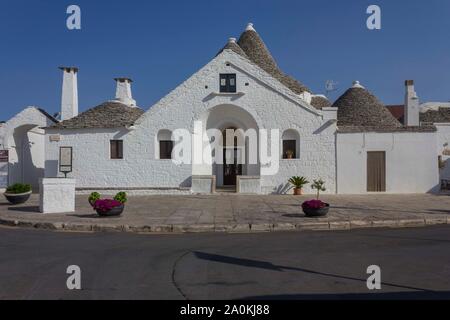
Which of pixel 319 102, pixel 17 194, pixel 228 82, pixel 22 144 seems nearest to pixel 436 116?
pixel 319 102

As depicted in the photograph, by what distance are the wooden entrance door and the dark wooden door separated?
21.7 ft

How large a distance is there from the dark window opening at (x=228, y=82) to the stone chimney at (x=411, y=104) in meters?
13.1

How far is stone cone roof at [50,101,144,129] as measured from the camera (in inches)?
916

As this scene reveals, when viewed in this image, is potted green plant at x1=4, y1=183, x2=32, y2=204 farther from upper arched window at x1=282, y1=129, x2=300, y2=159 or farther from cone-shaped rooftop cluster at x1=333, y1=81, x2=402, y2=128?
cone-shaped rooftop cluster at x1=333, y1=81, x2=402, y2=128

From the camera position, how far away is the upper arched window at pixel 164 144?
23078 millimetres

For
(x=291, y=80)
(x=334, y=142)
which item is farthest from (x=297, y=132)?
(x=291, y=80)

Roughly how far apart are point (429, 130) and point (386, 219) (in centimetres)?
1118

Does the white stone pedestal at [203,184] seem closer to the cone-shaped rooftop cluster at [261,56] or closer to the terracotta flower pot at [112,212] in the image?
the cone-shaped rooftop cluster at [261,56]

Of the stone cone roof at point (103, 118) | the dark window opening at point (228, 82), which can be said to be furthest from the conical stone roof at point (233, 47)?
the stone cone roof at point (103, 118)

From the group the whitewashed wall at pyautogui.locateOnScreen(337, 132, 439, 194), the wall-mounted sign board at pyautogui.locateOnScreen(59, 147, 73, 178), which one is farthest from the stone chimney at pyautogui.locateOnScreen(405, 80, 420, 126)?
the wall-mounted sign board at pyautogui.locateOnScreen(59, 147, 73, 178)

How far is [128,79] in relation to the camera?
29.7m

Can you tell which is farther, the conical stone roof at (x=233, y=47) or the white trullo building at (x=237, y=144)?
the conical stone roof at (x=233, y=47)

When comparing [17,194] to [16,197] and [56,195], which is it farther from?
[56,195]
